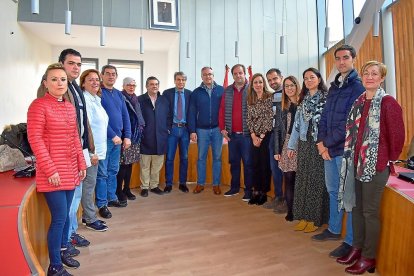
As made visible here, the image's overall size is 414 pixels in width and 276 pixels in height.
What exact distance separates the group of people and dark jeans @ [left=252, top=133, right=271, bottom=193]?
12 mm

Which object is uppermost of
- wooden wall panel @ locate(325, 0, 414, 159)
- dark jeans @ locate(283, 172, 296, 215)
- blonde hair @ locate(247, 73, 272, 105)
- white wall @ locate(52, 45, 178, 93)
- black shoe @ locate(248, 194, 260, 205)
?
white wall @ locate(52, 45, 178, 93)

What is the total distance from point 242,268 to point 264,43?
5.98m

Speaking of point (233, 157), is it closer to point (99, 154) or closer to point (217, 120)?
point (217, 120)

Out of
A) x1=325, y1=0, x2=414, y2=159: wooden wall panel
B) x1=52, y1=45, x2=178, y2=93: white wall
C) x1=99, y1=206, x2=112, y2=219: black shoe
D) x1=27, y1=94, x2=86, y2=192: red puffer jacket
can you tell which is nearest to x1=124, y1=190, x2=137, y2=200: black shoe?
x1=99, y1=206, x2=112, y2=219: black shoe

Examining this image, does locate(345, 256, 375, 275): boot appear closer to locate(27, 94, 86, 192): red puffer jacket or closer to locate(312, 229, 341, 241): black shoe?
locate(312, 229, 341, 241): black shoe

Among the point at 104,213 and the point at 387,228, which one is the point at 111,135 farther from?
the point at 387,228

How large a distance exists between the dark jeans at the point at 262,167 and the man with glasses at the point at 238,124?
0.09 metres

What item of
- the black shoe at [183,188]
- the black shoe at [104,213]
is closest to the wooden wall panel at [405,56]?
the black shoe at [183,188]

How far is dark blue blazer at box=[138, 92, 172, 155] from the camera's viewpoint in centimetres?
402

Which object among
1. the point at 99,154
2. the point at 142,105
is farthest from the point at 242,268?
the point at 142,105

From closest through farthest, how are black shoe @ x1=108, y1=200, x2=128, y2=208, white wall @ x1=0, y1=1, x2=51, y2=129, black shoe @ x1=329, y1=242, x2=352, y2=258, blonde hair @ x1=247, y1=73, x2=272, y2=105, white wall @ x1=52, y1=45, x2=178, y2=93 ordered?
black shoe @ x1=329, y1=242, x2=352, y2=258, blonde hair @ x1=247, y1=73, x2=272, y2=105, black shoe @ x1=108, y1=200, x2=128, y2=208, white wall @ x1=0, y1=1, x2=51, y2=129, white wall @ x1=52, y1=45, x2=178, y2=93

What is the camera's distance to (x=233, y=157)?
387 centimetres

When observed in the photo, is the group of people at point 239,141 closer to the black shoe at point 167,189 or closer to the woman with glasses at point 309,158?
the woman with glasses at point 309,158

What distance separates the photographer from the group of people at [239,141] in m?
1.86
